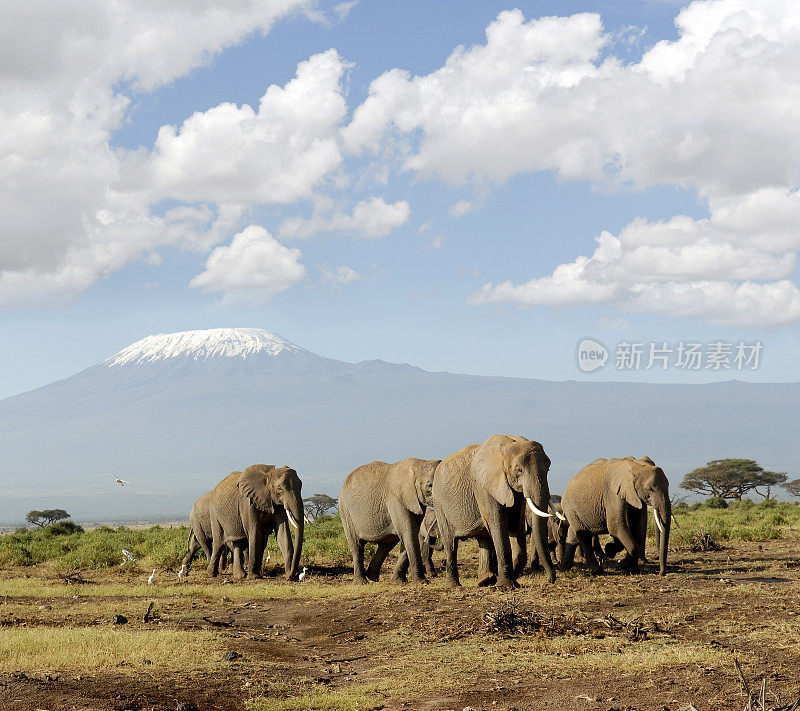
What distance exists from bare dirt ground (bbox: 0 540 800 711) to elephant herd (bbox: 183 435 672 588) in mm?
916

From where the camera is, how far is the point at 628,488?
2058 centimetres

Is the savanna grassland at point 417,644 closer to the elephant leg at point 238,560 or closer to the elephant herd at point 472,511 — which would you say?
the elephant herd at point 472,511

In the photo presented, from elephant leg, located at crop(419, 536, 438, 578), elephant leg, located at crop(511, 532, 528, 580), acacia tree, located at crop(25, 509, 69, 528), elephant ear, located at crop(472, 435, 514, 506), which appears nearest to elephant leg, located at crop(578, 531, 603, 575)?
elephant leg, located at crop(511, 532, 528, 580)

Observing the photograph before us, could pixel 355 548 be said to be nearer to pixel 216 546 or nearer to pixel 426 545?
pixel 426 545

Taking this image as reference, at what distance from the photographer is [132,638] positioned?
13883 millimetres

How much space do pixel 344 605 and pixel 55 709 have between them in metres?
8.39

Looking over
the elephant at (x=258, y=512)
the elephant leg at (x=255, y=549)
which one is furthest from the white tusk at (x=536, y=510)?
the elephant leg at (x=255, y=549)

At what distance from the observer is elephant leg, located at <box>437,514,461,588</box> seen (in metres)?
19.1

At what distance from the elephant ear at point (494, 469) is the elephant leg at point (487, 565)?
1535 millimetres

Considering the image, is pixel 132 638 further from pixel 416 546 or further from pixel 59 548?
pixel 59 548

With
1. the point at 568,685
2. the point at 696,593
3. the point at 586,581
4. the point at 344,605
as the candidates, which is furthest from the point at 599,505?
the point at 568,685

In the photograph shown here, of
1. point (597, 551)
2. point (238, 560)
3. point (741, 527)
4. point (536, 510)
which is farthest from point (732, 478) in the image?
point (536, 510)

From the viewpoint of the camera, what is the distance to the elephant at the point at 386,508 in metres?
20.6

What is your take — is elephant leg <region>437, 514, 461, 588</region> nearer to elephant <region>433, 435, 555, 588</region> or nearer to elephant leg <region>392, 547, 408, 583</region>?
elephant <region>433, 435, 555, 588</region>
